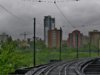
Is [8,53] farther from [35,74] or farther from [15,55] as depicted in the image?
[35,74]

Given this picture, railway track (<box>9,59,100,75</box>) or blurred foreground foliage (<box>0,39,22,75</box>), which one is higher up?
blurred foreground foliage (<box>0,39,22,75</box>)

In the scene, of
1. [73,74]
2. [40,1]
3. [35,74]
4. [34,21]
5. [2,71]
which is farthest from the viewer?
[34,21]

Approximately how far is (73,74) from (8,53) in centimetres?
3397

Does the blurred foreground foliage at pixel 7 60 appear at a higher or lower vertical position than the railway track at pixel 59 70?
higher

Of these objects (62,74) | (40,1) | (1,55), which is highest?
(40,1)

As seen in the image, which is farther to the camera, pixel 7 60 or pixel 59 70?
pixel 59 70

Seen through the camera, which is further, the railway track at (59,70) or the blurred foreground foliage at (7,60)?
the railway track at (59,70)

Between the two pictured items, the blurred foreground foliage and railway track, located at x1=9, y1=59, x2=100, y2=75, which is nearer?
the blurred foreground foliage

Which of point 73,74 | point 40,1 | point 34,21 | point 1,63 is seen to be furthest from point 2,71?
point 34,21

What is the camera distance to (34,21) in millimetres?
68688

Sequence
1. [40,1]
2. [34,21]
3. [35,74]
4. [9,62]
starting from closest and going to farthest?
[9,62] → [40,1] → [35,74] → [34,21]

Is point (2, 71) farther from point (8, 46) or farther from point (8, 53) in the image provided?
point (8, 46)

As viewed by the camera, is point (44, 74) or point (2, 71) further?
point (44, 74)

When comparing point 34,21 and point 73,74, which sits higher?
point 34,21
